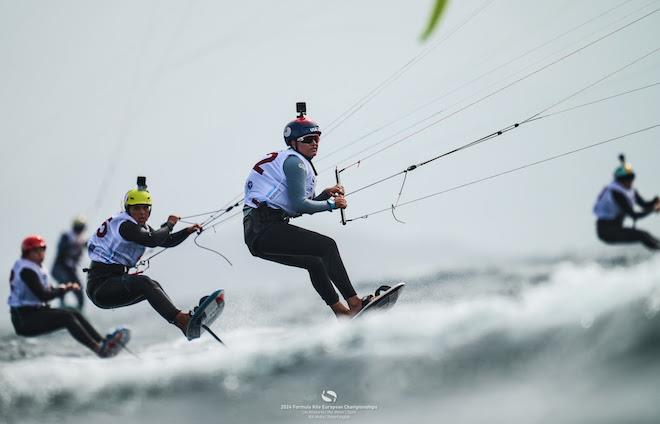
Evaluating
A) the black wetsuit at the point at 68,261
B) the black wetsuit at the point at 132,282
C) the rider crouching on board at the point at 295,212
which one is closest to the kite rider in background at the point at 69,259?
the black wetsuit at the point at 68,261

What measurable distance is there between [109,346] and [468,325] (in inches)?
154

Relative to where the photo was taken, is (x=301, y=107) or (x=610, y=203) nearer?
(x=610, y=203)

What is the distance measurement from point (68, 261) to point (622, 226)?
9.01 meters

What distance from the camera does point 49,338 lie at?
10.2 m

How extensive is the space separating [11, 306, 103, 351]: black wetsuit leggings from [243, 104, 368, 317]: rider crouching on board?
80.9 inches

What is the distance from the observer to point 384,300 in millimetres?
7844

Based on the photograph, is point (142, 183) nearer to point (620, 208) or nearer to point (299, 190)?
point (299, 190)

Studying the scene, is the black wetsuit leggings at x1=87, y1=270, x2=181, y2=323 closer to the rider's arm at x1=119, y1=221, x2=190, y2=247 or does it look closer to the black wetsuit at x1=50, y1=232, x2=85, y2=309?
the rider's arm at x1=119, y1=221, x2=190, y2=247

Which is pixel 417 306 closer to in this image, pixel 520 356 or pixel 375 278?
pixel 520 356

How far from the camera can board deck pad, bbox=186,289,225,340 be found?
8406mm

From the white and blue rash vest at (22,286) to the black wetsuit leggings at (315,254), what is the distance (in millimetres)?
2471

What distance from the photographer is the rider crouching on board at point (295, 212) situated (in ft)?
25.7

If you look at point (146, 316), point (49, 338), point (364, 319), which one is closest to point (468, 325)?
point (364, 319)

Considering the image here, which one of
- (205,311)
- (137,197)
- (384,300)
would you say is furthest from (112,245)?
(384,300)
